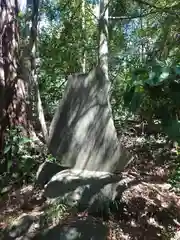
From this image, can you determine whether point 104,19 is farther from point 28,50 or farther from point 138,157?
point 138,157

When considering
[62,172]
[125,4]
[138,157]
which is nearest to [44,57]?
[125,4]

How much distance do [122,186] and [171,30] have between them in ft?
14.1

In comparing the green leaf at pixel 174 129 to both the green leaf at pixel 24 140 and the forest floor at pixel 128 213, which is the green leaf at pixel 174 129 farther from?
the green leaf at pixel 24 140

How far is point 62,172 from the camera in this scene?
151 inches

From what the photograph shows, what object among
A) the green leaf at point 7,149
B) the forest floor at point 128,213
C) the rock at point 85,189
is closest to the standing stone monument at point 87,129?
the rock at point 85,189

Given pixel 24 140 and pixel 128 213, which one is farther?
pixel 24 140

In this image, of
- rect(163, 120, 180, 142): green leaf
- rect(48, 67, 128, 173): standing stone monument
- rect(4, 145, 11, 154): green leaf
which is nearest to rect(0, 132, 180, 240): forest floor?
rect(48, 67, 128, 173): standing stone monument

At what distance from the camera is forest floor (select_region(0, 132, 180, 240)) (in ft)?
10.1

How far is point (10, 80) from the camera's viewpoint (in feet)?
16.7

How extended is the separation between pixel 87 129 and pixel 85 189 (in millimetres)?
848

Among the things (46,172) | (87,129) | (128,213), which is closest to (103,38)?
(87,129)

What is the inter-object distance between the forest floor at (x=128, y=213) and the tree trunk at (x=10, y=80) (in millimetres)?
1189

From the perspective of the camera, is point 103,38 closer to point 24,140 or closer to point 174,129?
point 24,140

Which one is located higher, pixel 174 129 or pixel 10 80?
pixel 10 80
